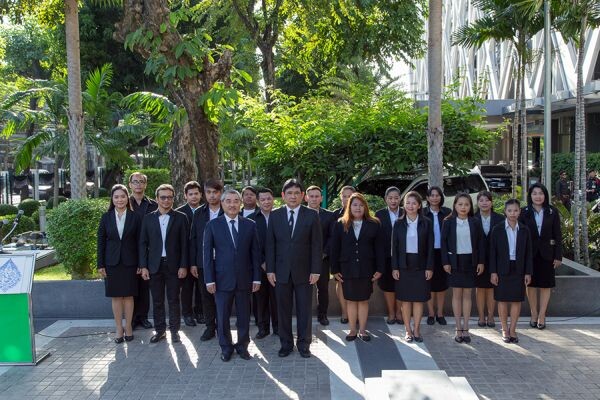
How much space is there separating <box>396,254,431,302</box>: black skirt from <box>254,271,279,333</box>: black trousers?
5.20 ft

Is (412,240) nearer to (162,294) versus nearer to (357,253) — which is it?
(357,253)

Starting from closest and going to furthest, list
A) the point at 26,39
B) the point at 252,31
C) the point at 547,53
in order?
the point at 547,53
the point at 252,31
the point at 26,39

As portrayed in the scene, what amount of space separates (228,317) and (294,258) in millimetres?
972

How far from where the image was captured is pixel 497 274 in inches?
279

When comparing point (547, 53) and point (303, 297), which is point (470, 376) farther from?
point (547, 53)

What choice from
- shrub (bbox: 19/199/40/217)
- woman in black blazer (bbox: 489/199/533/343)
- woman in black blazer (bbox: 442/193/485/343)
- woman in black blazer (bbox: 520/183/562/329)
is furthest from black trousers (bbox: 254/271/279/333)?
shrub (bbox: 19/199/40/217)

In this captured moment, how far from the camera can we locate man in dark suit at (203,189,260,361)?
6578 mm

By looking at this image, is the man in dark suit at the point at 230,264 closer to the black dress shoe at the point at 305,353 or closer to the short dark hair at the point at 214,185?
the black dress shoe at the point at 305,353

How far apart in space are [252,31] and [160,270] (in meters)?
12.8

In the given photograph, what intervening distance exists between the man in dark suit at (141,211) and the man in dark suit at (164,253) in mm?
343

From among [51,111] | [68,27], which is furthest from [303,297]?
[51,111]

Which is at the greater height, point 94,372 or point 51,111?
point 51,111

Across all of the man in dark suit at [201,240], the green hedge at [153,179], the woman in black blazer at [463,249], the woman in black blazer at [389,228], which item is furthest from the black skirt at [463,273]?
the green hedge at [153,179]

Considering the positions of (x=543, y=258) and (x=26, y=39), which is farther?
(x=26, y=39)
